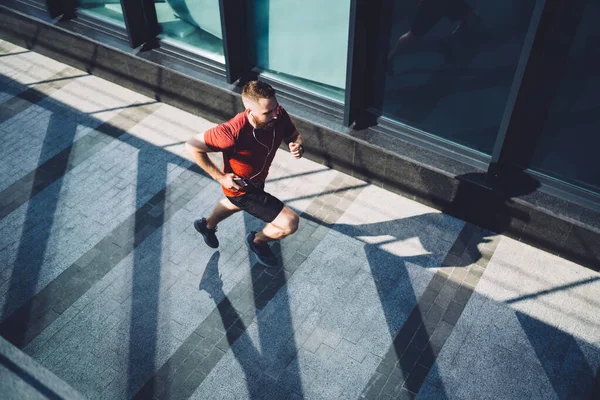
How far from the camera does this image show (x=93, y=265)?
6.93 meters

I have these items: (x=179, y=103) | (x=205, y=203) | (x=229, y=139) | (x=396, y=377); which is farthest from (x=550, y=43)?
(x=179, y=103)

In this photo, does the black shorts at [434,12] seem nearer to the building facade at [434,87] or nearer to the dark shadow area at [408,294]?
the building facade at [434,87]

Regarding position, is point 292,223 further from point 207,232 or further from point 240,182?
point 207,232

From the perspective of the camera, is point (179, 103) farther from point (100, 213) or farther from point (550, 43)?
point (550, 43)

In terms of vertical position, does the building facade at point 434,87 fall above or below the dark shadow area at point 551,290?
above

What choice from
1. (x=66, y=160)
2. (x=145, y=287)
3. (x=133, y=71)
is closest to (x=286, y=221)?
(x=145, y=287)

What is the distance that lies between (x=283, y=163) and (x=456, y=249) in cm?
278

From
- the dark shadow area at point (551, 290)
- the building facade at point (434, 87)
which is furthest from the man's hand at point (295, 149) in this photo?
the dark shadow area at point (551, 290)

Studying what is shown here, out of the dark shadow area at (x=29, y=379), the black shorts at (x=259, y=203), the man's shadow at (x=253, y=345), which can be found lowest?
the man's shadow at (x=253, y=345)

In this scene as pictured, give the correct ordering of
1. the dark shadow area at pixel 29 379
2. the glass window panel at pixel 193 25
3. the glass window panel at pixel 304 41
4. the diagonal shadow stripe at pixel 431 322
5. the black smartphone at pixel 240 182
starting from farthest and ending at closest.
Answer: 1. the glass window panel at pixel 193 25
2. the glass window panel at pixel 304 41
3. the diagonal shadow stripe at pixel 431 322
4. the black smartphone at pixel 240 182
5. the dark shadow area at pixel 29 379

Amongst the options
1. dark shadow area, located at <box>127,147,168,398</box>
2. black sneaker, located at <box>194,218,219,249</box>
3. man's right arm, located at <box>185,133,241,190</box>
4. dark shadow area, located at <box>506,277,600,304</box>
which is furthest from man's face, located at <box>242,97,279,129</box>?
dark shadow area, located at <box>506,277,600,304</box>

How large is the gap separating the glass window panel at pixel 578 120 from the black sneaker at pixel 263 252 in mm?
3301

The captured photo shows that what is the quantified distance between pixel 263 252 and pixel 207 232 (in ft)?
2.43

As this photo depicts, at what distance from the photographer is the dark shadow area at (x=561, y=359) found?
220 inches
